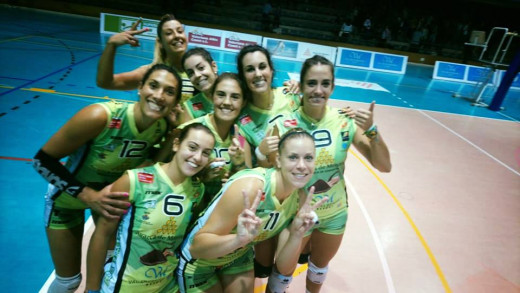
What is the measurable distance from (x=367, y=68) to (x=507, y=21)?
17068 mm

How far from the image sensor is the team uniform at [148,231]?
2164 millimetres

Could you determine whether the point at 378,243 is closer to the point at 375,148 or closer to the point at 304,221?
the point at 375,148

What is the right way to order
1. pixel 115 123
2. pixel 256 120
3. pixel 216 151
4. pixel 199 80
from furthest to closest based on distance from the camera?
pixel 199 80, pixel 256 120, pixel 216 151, pixel 115 123

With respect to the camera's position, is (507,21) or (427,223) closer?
(427,223)

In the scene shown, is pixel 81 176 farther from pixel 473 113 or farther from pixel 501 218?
pixel 473 113

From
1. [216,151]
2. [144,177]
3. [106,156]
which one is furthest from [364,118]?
[106,156]

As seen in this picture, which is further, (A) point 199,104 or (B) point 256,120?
(A) point 199,104

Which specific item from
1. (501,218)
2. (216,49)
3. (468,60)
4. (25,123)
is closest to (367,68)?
(216,49)

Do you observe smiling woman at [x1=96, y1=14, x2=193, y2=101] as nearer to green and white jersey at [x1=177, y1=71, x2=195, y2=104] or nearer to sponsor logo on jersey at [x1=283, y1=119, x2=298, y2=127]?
green and white jersey at [x1=177, y1=71, x2=195, y2=104]

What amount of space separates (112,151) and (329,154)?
1.69 metres

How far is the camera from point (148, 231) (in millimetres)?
2158

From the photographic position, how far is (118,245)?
2.25 meters

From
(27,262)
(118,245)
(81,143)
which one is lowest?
(27,262)

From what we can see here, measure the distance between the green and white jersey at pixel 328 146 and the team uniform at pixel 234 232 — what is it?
0.46m
